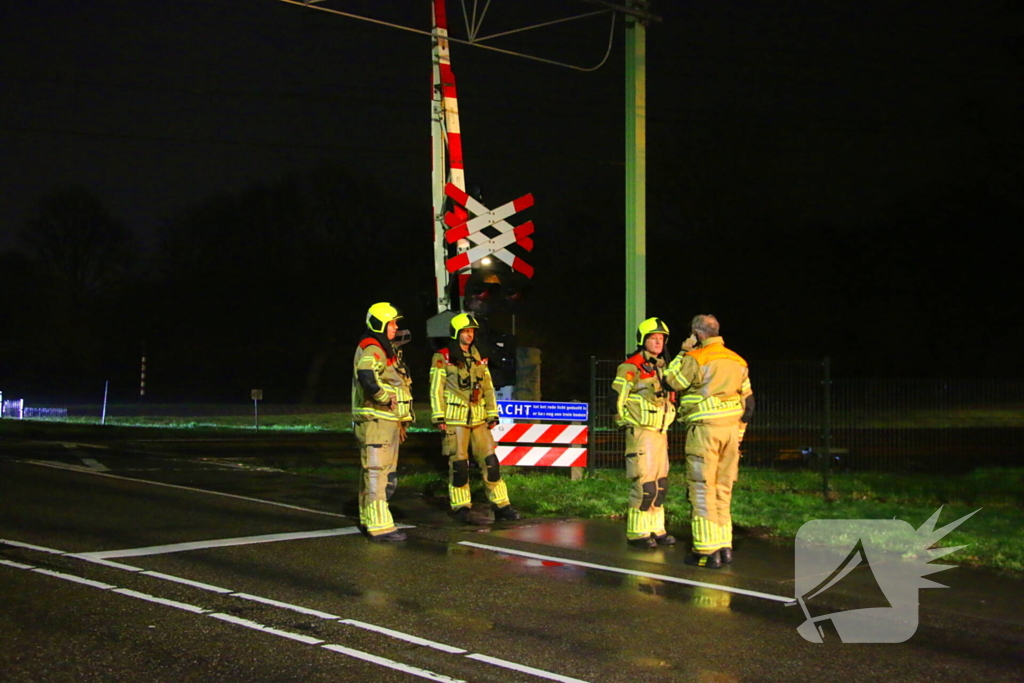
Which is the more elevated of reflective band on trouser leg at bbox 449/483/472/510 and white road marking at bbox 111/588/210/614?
reflective band on trouser leg at bbox 449/483/472/510

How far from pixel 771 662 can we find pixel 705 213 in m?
43.7

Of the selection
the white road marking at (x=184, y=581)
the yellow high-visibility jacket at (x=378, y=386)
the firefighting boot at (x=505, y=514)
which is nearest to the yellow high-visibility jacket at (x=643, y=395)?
the yellow high-visibility jacket at (x=378, y=386)

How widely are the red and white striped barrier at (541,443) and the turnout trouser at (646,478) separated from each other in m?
3.74

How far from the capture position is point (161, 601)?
7.05 meters

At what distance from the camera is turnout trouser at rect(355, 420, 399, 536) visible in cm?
962

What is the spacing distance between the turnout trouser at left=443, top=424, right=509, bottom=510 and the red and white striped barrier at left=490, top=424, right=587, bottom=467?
2184 millimetres

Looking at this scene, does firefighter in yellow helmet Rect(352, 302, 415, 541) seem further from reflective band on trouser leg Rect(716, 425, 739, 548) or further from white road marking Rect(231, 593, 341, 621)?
reflective band on trouser leg Rect(716, 425, 739, 548)

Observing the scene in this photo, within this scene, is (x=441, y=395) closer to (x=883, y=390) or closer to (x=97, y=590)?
(x=97, y=590)

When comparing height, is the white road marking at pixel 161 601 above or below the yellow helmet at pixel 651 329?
below

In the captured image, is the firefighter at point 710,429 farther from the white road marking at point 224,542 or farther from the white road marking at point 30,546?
the white road marking at point 30,546

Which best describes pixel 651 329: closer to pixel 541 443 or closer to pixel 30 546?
pixel 541 443

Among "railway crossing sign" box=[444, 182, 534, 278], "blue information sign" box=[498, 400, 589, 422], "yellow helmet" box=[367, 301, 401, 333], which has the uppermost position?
"railway crossing sign" box=[444, 182, 534, 278]
